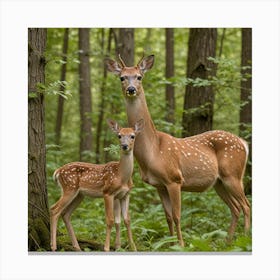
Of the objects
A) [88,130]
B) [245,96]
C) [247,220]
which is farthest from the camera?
[88,130]

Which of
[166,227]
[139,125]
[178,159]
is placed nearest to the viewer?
[139,125]

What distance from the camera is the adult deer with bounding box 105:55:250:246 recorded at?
735 centimetres

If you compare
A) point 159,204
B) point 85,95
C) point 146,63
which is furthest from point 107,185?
point 85,95

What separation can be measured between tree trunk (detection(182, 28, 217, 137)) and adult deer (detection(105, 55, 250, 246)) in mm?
1674

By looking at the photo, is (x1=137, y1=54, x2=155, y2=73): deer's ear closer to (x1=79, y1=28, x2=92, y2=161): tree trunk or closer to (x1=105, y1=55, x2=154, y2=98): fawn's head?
(x1=105, y1=55, x2=154, y2=98): fawn's head

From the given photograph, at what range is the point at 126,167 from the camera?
279 inches

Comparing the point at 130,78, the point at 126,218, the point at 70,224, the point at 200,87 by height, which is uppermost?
the point at 200,87

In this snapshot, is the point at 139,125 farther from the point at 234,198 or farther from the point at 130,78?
the point at 234,198

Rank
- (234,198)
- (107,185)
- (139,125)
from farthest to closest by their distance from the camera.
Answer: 1. (234,198)
2. (139,125)
3. (107,185)

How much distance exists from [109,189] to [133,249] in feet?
2.60

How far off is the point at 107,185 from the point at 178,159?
105cm
